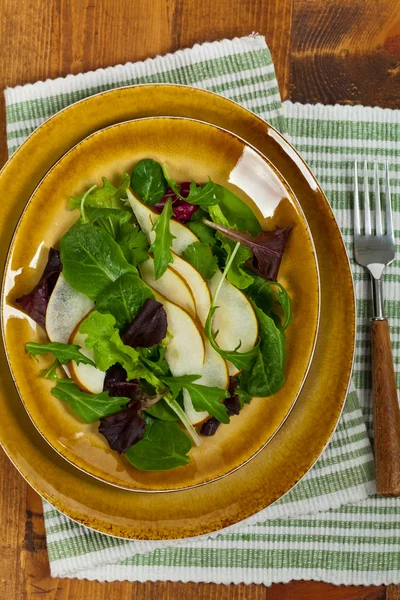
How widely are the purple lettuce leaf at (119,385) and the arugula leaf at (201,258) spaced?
0.90ft

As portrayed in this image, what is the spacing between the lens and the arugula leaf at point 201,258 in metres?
1.22

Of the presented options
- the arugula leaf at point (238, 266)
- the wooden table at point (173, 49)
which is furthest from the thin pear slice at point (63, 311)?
the wooden table at point (173, 49)

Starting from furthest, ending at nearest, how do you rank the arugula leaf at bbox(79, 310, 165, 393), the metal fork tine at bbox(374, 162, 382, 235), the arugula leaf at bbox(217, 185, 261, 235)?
the metal fork tine at bbox(374, 162, 382, 235) → the arugula leaf at bbox(217, 185, 261, 235) → the arugula leaf at bbox(79, 310, 165, 393)

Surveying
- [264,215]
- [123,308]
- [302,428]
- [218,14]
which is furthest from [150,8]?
[302,428]

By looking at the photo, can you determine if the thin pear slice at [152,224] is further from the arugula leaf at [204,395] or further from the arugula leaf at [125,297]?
the arugula leaf at [204,395]

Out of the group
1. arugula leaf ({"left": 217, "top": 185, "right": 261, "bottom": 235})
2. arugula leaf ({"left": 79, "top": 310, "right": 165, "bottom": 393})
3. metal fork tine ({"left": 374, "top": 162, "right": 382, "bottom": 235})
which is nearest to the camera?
arugula leaf ({"left": 79, "top": 310, "right": 165, "bottom": 393})

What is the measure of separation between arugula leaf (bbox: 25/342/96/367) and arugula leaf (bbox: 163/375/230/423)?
0.61 ft

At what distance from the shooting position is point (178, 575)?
1424mm

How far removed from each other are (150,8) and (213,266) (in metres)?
0.70

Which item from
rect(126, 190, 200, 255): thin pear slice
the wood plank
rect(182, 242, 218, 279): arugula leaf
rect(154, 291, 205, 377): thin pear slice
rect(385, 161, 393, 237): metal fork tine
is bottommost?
rect(154, 291, 205, 377): thin pear slice

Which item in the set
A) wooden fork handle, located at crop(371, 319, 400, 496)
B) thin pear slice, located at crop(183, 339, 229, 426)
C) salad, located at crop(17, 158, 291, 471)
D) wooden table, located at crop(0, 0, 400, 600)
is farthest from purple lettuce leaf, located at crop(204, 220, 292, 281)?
wooden table, located at crop(0, 0, 400, 600)

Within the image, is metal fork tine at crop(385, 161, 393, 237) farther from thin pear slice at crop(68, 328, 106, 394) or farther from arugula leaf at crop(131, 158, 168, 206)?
thin pear slice at crop(68, 328, 106, 394)

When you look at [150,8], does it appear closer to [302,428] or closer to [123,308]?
[123,308]

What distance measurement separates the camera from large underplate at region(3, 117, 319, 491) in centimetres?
125
